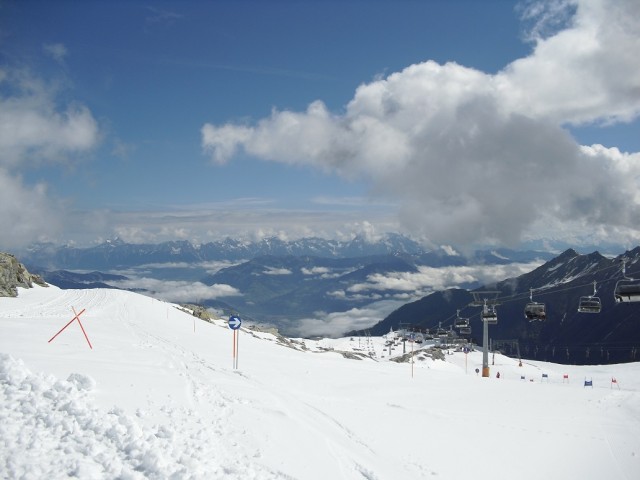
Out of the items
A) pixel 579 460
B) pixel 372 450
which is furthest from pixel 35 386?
pixel 579 460

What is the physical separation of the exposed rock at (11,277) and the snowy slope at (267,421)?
44140mm

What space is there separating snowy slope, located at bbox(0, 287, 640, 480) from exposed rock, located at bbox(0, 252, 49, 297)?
44.1 meters

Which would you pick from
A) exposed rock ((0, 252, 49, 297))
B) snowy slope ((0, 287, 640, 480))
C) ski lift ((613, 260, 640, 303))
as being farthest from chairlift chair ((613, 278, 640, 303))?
exposed rock ((0, 252, 49, 297))

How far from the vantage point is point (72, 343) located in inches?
928

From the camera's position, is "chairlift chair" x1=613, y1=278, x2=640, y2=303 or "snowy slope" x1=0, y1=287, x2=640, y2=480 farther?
"chairlift chair" x1=613, y1=278, x2=640, y2=303

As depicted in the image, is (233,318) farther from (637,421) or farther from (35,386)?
(637,421)

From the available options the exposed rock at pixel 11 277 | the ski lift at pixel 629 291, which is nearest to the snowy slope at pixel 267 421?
the ski lift at pixel 629 291

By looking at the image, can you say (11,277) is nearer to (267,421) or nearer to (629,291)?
(267,421)

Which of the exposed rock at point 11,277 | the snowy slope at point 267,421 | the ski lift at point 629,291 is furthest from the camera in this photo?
the exposed rock at point 11,277

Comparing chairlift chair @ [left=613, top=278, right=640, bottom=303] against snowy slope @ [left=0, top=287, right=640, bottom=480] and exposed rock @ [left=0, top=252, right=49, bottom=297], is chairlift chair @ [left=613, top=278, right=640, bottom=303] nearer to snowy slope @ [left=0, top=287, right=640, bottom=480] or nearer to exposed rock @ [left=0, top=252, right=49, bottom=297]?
snowy slope @ [left=0, top=287, right=640, bottom=480]

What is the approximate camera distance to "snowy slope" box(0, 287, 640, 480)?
10.5 m

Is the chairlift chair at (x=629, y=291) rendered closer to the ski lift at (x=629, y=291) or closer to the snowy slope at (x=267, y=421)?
the ski lift at (x=629, y=291)

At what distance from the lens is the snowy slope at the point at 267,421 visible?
34.5 feet

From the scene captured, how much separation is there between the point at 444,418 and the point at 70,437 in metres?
14.2
